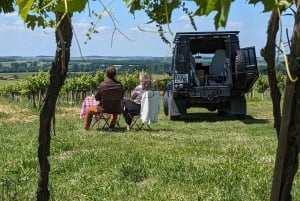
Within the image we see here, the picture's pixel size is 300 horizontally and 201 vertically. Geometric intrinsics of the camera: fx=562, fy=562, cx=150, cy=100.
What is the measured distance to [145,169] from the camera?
243 inches

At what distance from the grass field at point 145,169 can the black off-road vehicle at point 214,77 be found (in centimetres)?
Answer: 470

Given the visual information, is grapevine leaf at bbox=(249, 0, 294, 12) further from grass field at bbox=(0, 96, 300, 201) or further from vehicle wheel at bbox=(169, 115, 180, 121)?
vehicle wheel at bbox=(169, 115, 180, 121)

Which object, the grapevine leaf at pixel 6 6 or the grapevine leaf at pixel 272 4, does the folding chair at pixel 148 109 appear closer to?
the grapevine leaf at pixel 6 6

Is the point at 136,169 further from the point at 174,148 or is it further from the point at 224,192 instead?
the point at 174,148

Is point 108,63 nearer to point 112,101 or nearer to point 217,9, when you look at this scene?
point 217,9

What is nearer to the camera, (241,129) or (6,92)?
(241,129)

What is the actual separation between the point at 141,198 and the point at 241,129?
26.1 ft

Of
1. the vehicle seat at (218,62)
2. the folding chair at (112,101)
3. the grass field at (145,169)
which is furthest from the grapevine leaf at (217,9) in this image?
the vehicle seat at (218,62)

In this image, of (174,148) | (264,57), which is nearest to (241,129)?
(174,148)

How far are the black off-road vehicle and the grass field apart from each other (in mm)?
4704

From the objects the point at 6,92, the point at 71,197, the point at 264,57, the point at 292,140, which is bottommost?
the point at 6,92

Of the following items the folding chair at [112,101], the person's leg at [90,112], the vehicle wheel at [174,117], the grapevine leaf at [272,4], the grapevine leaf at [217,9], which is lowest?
the vehicle wheel at [174,117]

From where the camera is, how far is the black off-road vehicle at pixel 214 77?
1455cm

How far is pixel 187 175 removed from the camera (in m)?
5.82
